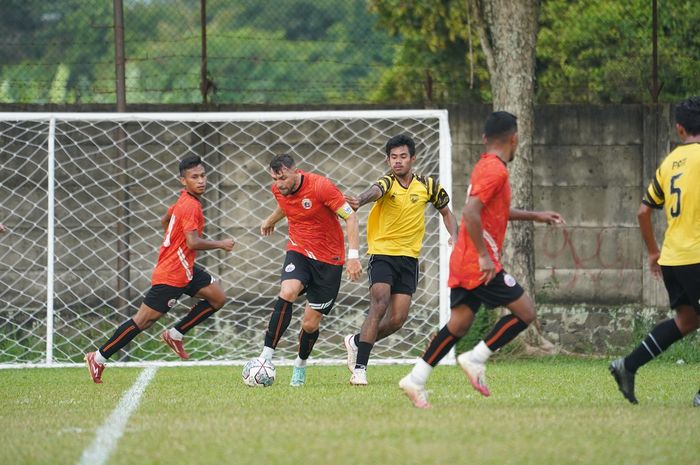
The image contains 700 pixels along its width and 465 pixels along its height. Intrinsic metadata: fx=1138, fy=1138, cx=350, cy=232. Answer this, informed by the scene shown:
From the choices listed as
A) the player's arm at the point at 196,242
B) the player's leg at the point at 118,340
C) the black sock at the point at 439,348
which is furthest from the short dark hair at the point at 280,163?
the black sock at the point at 439,348

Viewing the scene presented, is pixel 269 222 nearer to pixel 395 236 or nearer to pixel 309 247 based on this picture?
pixel 309 247

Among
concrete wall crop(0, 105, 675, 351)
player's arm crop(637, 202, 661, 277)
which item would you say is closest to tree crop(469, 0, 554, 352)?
concrete wall crop(0, 105, 675, 351)

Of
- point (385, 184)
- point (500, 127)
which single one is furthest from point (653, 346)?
point (385, 184)

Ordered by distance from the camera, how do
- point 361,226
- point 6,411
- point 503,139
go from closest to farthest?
point 503,139 → point 6,411 → point 361,226

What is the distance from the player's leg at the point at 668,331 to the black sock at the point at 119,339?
14.8 feet

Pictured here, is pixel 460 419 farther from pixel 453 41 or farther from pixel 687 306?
pixel 453 41

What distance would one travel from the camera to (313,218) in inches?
368

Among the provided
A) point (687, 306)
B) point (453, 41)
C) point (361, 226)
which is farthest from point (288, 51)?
point (687, 306)

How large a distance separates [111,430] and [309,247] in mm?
3462

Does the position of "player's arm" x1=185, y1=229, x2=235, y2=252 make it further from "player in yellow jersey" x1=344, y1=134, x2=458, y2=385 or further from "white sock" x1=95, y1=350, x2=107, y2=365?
"player in yellow jersey" x1=344, y1=134, x2=458, y2=385

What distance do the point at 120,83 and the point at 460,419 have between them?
7.50m

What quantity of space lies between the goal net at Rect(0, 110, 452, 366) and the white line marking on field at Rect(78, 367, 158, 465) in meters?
4.06

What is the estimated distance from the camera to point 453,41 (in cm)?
1608

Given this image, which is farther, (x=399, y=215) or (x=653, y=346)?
(x=399, y=215)
